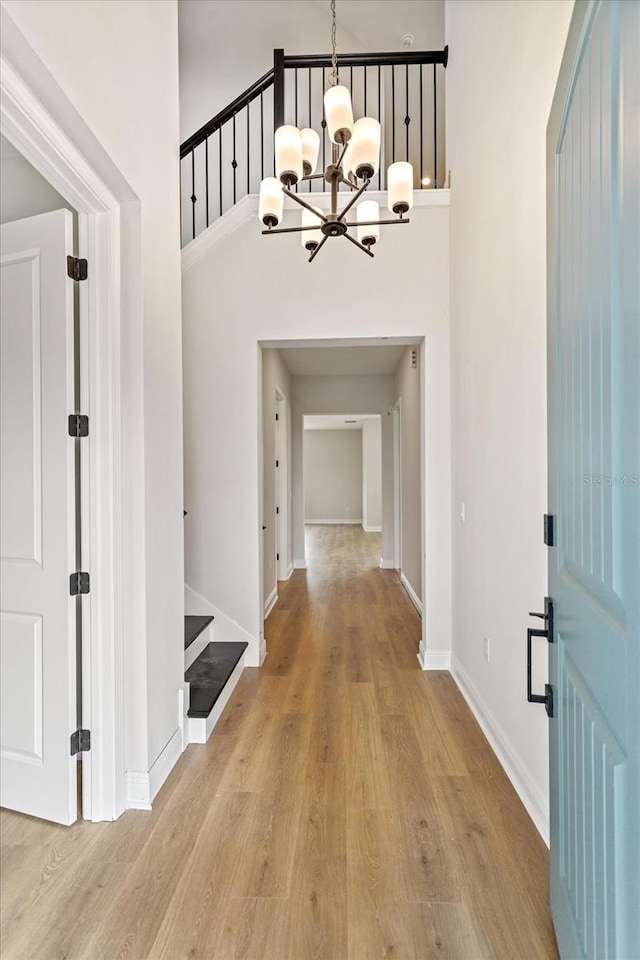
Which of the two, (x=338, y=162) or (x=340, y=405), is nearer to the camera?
(x=338, y=162)

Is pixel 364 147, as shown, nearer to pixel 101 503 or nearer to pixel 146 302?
pixel 146 302

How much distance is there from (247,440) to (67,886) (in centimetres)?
260

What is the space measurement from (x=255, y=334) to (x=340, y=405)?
3927mm

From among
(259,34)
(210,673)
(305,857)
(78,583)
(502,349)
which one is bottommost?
(305,857)

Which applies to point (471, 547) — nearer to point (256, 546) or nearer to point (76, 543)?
point (256, 546)

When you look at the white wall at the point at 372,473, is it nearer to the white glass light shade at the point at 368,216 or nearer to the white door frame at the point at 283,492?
the white door frame at the point at 283,492

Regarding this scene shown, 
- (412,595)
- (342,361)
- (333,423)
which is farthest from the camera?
(333,423)

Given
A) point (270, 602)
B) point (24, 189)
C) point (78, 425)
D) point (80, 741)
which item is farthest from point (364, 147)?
point (270, 602)

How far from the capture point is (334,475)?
13.0 meters

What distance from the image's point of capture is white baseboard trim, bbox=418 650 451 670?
11.6 feet

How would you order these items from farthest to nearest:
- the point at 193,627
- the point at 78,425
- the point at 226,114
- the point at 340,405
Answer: the point at 340,405 → the point at 226,114 → the point at 193,627 → the point at 78,425

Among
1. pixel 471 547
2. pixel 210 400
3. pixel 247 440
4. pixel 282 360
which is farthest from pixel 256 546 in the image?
pixel 282 360

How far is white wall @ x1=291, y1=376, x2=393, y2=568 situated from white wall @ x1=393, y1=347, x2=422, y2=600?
897 mm

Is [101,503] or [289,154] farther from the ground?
[289,154]
